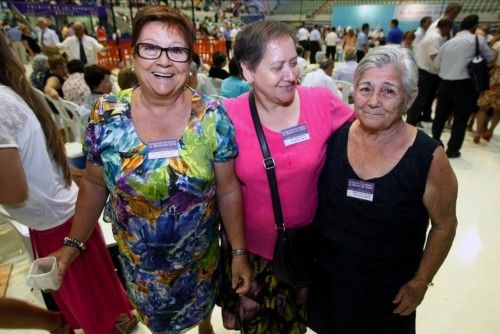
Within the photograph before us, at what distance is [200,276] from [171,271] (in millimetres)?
163

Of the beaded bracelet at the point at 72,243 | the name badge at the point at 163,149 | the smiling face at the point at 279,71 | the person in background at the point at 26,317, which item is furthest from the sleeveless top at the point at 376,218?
the person in background at the point at 26,317

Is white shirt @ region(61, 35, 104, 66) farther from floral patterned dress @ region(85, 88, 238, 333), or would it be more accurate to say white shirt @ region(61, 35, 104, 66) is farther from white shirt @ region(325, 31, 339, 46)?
white shirt @ region(325, 31, 339, 46)

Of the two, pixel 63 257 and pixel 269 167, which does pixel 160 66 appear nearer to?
pixel 269 167

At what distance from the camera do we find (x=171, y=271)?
129 cm

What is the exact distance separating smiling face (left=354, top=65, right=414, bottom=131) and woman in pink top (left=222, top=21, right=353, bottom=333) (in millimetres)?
223

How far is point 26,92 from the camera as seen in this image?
1.24 metres

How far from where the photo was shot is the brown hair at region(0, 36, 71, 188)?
1203 mm

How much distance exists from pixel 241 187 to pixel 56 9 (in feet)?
58.6

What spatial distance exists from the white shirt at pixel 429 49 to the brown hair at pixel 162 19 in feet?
15.2

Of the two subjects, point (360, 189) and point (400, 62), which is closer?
point (400, 62)

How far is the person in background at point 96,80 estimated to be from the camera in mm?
3211

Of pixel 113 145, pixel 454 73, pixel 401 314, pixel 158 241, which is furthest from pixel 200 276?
pixel 454 73

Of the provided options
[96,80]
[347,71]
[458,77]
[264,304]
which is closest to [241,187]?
[264,304]

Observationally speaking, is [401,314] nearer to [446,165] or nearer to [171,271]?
[446,165]
